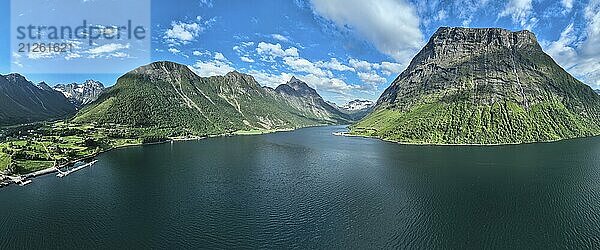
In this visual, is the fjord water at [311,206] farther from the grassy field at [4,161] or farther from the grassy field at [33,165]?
the grassy field at [4,161]

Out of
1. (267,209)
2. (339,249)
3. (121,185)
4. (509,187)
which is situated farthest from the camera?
(121,185)

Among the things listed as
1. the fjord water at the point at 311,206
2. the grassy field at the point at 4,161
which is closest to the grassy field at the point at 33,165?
the grassy field at the point at 4,161

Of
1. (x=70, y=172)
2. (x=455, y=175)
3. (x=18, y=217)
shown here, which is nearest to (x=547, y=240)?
(x=455, y=175)

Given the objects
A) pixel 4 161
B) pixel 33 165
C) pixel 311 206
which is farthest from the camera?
pixel 33 165

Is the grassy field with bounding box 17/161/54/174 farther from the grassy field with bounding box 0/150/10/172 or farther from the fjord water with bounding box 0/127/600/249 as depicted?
the fjord water with bounding box 0/127/600/249

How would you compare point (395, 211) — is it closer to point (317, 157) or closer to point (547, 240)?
point (547, 240)

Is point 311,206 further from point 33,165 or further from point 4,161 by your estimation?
point 4,161

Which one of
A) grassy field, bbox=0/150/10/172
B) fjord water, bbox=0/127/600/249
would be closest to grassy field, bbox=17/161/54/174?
grassy field, bbox=0/150/10/172

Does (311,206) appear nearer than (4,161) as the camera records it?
Yes

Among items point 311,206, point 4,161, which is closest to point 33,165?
point 4,161
